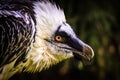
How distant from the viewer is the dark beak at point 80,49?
2.20m

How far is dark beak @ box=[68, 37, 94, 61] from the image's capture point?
2.20m

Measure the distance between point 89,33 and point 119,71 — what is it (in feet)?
1.76

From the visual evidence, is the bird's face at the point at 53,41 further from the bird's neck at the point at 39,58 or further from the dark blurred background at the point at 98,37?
the dark blurred background at the point at 98,37

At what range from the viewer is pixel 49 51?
223cm

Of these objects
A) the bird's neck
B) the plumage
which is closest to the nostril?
the plumage

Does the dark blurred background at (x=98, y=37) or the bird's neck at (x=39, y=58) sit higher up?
the bird's neck at (x=39, y=58)

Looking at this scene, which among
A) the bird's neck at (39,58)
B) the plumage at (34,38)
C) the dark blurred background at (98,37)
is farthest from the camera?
the dark blurred background at (98,37)

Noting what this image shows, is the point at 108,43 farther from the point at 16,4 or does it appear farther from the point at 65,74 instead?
the point at 16,4

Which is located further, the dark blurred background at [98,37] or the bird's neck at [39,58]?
the dark blurred background at [98,37]

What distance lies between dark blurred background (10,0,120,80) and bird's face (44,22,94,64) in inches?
90.8

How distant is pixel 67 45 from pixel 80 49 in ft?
0.21

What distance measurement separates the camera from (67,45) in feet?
7.33

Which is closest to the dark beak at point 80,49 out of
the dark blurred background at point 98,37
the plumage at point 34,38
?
the plumage at point 34,38

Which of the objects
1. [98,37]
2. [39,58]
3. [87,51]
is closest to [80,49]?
[87,51]
